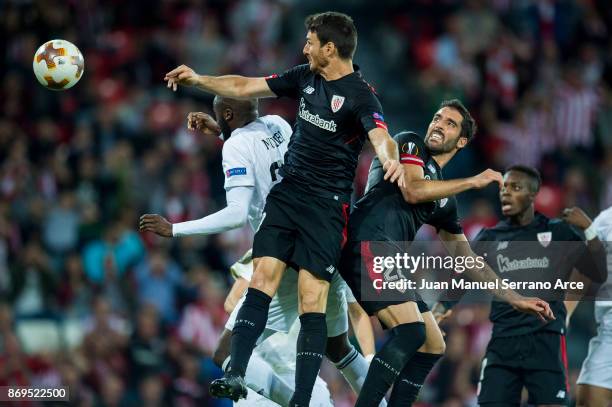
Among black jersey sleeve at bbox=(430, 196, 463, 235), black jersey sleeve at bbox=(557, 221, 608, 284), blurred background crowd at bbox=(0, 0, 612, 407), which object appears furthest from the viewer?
blurred background crowd at bbox=(0, 0, 612, 407)

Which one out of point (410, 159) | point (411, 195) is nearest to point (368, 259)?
point (411, 195)

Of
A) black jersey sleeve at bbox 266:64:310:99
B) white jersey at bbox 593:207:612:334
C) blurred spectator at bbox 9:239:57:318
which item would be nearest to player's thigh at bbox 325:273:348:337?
black jersey sleeve at bbox 266:64:310:99

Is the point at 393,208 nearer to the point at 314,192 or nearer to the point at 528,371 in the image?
the point at 314,192

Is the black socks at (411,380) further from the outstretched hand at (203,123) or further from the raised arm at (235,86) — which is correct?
the outstretched hand at (203,123)

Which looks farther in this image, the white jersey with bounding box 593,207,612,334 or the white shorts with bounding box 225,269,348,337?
the white jersey with bounding box 593,207,612,334

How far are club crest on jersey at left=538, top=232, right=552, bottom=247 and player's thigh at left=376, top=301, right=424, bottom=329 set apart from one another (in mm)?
1831

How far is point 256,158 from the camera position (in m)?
7.55

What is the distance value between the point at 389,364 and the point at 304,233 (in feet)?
3.23

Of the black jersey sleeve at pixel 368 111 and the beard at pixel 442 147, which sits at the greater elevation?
the black jersey sleeve at pixel 368 111

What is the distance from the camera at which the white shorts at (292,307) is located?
7.59 meters

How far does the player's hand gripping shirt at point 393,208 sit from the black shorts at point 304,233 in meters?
0.22

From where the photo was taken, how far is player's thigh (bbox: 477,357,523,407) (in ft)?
26.9

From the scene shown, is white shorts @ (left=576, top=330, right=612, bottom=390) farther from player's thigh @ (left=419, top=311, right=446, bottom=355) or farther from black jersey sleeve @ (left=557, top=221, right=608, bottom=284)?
player's thigh @ (left=419, top=311, right=446, bottom=355)

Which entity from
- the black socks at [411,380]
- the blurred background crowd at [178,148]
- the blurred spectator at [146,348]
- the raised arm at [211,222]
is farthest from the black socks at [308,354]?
the blurred spectator at [146,348]
